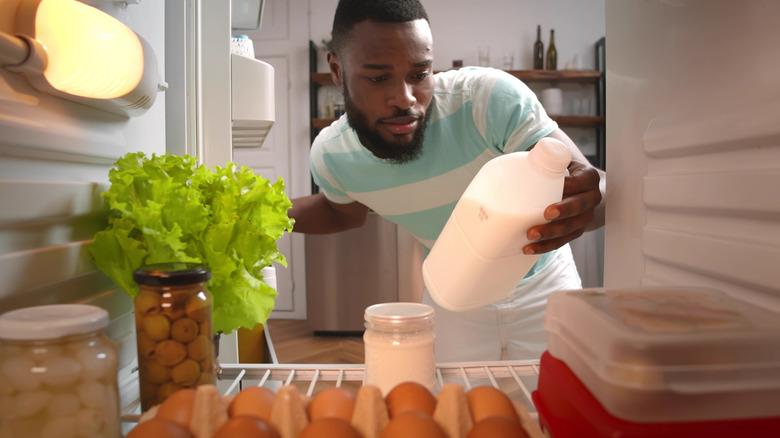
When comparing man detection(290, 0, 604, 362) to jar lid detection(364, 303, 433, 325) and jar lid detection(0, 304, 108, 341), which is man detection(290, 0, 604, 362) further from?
jar lid detection(0, 304, 108, 341)

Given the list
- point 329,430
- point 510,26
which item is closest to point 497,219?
point 329,430

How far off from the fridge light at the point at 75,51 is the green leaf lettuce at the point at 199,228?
0.36 ft

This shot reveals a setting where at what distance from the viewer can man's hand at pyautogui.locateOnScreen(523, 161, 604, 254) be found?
605 millimetres

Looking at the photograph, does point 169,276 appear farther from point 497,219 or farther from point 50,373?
point 497,219

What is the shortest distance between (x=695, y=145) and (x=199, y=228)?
0.58m

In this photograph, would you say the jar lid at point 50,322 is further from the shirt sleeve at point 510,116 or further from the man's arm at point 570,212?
the shirt sleeve at point 510,116

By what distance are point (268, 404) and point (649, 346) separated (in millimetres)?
321

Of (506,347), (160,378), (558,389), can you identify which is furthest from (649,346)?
(506,347)

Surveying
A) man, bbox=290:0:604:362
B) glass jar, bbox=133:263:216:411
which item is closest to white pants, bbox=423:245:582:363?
man, bbox=290:0:604:362

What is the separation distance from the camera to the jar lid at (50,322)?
0.41 meters

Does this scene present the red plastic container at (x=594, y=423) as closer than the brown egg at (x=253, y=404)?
Yes

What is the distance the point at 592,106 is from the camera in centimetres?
380

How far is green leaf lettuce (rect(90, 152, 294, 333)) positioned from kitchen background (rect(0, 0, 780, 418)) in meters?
0.05

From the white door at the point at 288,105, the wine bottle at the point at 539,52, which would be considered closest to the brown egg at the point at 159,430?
the white door at the point at 288,105
